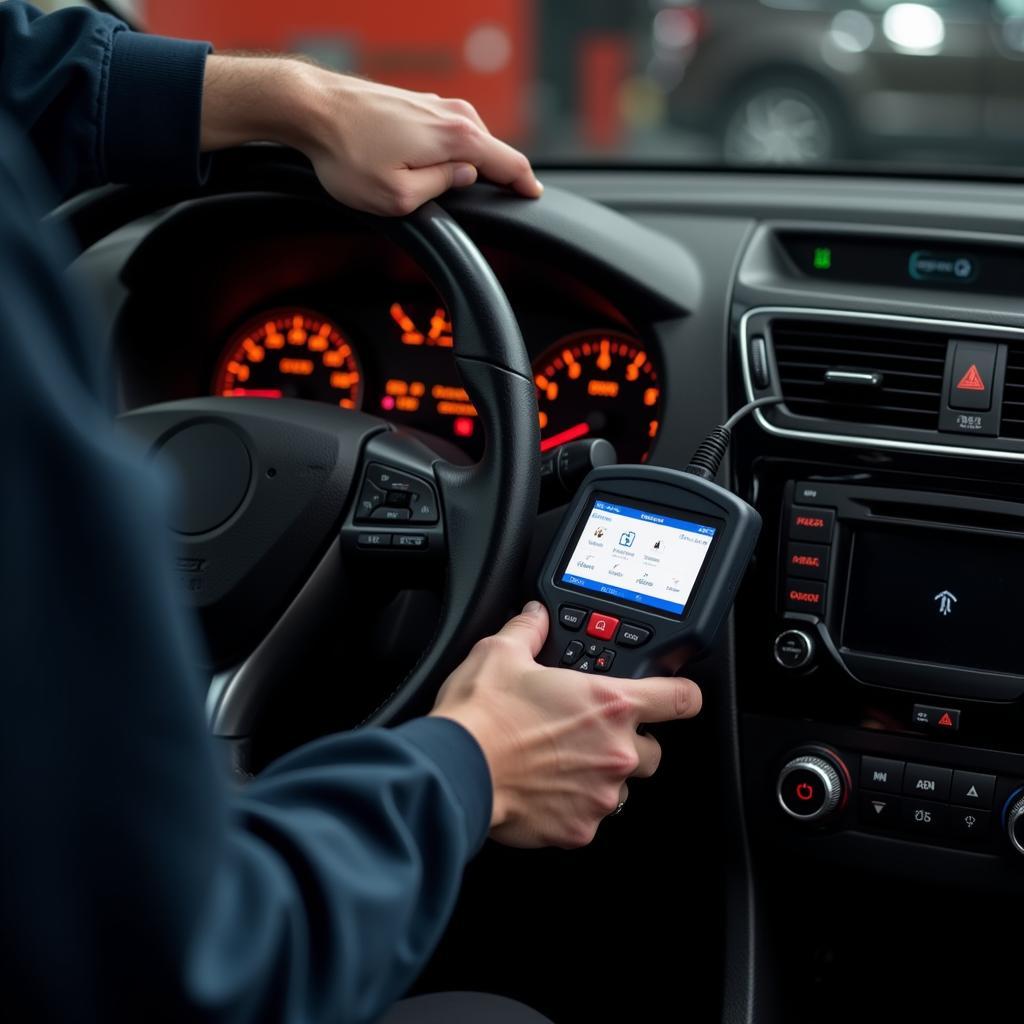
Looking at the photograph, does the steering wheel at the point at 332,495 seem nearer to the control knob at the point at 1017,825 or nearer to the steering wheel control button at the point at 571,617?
the steering wheel control button at the point at 571,617

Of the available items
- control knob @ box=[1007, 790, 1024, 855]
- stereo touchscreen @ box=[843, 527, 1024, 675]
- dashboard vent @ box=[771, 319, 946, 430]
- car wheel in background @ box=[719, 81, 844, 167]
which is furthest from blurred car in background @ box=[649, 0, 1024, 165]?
control knob @ box=[1007, 790, 1024, 855]

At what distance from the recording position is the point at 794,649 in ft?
4.93

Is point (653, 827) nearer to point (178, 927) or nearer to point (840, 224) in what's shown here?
point (840, 224)

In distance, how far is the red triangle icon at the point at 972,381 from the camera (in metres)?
1.47

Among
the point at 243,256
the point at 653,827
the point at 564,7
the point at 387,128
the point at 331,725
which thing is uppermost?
the point at 564,7

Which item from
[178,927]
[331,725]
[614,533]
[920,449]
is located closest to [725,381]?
[920,449]

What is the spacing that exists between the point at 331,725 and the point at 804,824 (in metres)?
0.52

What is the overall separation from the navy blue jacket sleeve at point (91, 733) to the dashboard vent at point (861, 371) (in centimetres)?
99

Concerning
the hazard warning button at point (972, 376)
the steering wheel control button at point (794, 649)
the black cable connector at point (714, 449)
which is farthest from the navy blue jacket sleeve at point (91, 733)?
the hazard warning button at point (972, 376)

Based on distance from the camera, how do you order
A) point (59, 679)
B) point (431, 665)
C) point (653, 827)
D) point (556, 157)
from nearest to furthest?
point (59, 679)
point (431, 665)
point (653, 827)
point (556, 157)

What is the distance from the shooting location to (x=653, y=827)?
167 cm

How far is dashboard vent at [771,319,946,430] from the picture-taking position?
150 centimetres

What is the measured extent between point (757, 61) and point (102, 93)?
6.71 metres

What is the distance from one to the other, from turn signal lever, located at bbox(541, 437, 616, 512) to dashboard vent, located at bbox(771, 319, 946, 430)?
257mm
